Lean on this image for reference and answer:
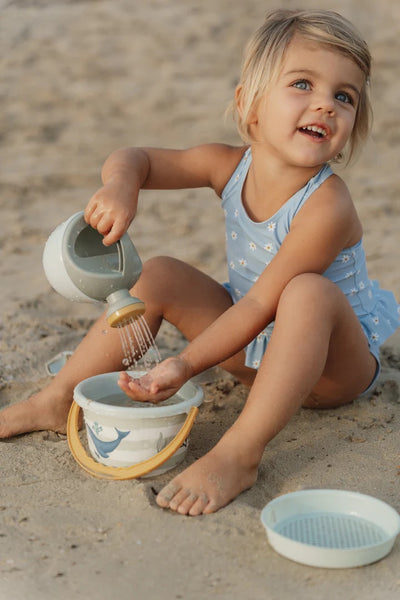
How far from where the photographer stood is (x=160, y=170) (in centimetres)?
212

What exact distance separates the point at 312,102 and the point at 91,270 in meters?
0.63

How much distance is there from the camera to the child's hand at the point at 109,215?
1709 mm

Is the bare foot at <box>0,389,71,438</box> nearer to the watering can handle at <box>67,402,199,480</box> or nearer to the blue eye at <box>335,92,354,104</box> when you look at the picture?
the watering can handle at <box>67,402,199,480</box>

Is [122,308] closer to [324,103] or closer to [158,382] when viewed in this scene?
[158,382]

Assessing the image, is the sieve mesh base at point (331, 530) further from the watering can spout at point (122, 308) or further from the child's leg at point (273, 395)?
the watering can spout at point (122, 308)

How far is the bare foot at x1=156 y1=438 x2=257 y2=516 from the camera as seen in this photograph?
1.55m

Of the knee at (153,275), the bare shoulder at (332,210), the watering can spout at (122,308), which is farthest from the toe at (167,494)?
the bare shoulder at (332,210)

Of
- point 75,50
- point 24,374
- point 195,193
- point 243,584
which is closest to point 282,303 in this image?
point 243,584

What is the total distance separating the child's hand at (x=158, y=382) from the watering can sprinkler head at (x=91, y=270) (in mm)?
126

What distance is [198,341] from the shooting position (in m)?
1.74

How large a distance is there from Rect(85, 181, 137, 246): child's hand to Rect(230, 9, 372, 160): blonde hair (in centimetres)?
44

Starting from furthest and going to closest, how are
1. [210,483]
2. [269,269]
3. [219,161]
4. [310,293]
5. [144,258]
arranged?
[144,258], [219,161], [269,269], [310,293], [210,483]

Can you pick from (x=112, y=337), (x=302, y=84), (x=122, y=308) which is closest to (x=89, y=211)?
(x=122, y=308)

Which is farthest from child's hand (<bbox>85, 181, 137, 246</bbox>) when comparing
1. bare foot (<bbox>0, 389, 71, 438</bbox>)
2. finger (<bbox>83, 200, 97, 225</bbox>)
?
bare foot (<bbox>0, 389, 71, 438</bbox>)
